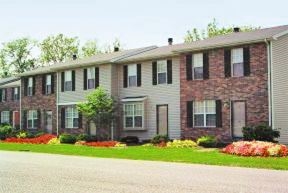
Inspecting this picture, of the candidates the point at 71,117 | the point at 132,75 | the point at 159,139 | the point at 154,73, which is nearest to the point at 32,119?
the point at 71,117

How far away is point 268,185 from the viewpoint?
12.4m

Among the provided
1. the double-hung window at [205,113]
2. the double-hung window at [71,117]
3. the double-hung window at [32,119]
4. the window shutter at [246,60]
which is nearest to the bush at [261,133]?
the window shutter at [246,60]

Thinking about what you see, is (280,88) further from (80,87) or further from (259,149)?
(80,87)

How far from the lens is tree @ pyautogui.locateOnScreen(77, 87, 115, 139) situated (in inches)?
1393

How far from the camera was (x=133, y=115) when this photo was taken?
1406 inches

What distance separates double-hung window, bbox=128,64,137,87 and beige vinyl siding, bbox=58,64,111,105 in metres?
1.51

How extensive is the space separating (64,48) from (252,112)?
51954 millimetres

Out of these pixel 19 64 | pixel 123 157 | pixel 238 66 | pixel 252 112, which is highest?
pixel 19 64

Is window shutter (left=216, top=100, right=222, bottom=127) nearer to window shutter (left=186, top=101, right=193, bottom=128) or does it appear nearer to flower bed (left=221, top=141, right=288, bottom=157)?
window shutter (left=186, top=101, right=193, bottom=128)

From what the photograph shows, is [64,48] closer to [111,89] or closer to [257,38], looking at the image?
[111,89]

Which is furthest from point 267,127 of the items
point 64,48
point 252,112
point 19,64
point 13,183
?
point 19,64

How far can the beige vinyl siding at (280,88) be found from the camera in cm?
2773

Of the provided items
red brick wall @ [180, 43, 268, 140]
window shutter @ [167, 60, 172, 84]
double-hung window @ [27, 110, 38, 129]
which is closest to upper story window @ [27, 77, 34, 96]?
double-hung window @ [27, 110, 38, 129]

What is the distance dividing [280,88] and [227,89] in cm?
313
